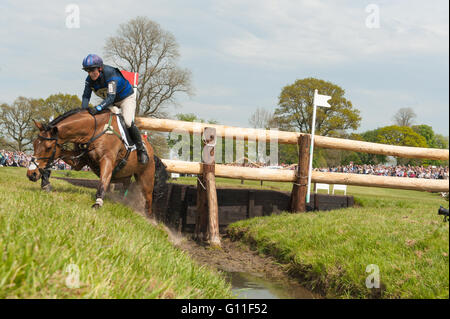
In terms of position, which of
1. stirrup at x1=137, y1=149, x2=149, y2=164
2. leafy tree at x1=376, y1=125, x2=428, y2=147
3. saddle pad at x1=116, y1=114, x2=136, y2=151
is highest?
leafy tree at x1=376, y1=125, x2=428, y2=147

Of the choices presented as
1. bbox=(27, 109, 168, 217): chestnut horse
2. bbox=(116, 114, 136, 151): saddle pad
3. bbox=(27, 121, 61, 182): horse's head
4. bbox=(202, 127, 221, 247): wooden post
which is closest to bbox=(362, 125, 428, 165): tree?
bbox=(202, 127, 221, 247): wooden post

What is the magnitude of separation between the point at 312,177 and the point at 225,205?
2421mm

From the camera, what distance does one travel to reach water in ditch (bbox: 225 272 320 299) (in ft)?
17.1

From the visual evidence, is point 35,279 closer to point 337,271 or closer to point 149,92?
point 337,271

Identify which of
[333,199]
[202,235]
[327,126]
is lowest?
[202,235]

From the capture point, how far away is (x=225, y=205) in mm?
10773

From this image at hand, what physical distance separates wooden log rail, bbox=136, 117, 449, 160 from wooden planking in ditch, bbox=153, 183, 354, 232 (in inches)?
62.8

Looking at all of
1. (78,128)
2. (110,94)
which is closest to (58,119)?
(78,128)

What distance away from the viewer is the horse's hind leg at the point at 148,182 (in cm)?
949

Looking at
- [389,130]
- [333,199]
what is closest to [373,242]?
[333,199]

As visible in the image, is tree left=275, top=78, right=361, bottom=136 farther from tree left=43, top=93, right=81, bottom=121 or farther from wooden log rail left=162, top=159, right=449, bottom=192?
wooden log rail left=162, top=159, right=449, bottom=192

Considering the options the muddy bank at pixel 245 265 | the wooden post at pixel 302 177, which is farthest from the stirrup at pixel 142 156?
the wooden post at pixel 302 177
